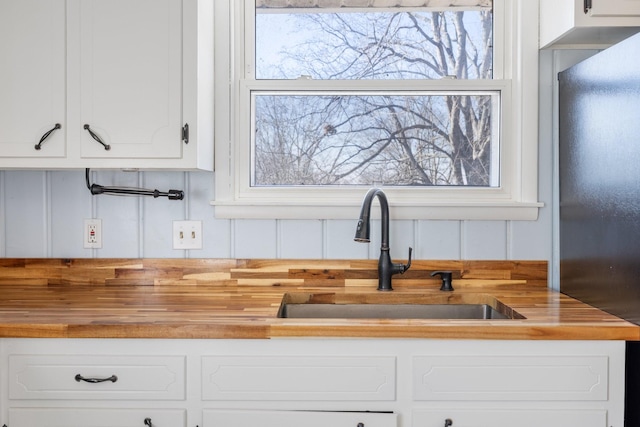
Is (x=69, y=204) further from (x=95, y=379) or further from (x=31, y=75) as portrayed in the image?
(x=95, y=379)

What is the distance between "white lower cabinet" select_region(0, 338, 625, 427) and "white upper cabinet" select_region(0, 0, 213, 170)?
0.64 m

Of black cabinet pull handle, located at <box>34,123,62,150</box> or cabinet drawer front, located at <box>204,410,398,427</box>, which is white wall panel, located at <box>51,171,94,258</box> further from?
cabinet drawer front, located at <box>204,410,398,427</box>

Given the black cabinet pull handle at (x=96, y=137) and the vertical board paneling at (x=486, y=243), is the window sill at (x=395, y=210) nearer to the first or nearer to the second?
the vertical board paneling at (x=486, y=243)

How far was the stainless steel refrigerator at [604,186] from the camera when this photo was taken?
1.49 metres

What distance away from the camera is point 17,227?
213 cm

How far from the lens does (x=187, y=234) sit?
6.98 ft

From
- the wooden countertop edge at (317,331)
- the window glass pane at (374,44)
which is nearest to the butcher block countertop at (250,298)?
the wooden countertop edge at (317,331)

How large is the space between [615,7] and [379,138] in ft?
2.89

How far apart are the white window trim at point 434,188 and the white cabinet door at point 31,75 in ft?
1.77

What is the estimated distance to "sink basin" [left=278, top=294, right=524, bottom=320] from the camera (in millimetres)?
1980

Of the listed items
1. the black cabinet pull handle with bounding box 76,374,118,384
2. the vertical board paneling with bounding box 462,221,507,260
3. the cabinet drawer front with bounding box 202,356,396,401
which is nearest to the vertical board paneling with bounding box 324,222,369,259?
the vertical board paneling with bounding box 462,221,507,260

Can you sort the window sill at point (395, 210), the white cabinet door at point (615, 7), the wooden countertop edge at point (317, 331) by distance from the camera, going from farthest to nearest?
1. the window sill at point (395, 210)
2. the white cabinet door at point (615, 7)
3. the wooden countertop edge at point (317, 331)

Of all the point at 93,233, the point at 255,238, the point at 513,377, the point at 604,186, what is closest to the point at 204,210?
the point at 255,238

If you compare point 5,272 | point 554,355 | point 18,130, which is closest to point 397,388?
point 554,355
